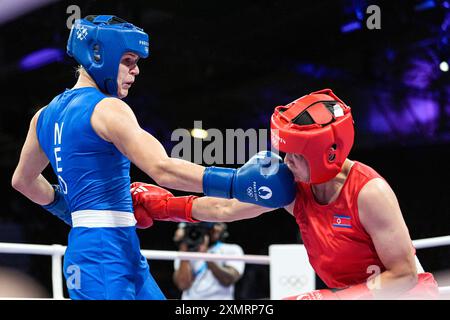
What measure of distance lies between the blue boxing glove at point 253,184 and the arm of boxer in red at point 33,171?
0.68m

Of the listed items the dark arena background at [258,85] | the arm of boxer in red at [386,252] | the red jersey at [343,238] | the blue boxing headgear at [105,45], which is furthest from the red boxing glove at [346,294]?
the dark arena background at [258,85]

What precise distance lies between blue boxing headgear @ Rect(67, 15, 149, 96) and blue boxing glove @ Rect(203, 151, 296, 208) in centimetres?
47

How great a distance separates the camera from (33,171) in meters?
2.30

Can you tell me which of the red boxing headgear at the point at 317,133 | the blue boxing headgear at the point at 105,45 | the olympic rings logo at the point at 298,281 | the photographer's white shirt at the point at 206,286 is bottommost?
the photographer's white shirt at the point at 206,286

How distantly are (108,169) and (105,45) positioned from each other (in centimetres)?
40

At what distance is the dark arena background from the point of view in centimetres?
639

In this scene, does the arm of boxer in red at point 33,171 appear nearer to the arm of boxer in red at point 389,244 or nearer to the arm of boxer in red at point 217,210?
the arm of boxer in red at point 217,210

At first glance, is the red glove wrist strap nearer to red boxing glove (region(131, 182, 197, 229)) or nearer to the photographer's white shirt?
red boxing glove (region(131, 182, 197, 229))

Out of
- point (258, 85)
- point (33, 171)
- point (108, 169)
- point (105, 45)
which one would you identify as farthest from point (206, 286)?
point (258, 85)

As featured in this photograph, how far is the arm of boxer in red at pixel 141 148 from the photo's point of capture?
1.87 metres

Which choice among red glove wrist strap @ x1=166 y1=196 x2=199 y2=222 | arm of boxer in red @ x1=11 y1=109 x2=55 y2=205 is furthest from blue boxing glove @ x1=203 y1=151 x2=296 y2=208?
arm of boxer in red @ x1=11 y1=109 x2=55 y2=205

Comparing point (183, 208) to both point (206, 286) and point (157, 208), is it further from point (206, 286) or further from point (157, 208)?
point (206, 286)
